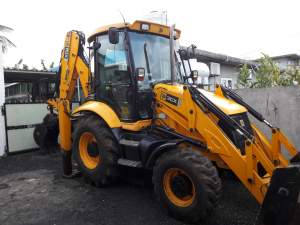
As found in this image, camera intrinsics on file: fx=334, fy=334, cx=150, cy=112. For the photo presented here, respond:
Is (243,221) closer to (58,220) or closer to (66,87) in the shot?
(58,220)

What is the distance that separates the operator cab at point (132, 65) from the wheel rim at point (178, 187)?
1.24 meters

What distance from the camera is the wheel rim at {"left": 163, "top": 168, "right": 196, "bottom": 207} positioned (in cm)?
411

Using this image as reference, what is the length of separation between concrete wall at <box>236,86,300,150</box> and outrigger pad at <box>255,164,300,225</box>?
104 inches

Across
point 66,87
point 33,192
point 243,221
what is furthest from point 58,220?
point 66,87

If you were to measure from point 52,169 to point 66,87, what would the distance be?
190 cm

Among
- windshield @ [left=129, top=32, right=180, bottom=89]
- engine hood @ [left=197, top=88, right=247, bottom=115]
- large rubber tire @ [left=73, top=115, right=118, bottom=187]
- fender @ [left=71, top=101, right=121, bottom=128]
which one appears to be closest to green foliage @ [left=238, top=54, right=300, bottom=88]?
engine hood @ [left=197, top=88, right=247, bottom=115]

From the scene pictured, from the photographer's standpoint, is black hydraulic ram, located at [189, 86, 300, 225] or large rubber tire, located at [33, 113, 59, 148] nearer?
black hydraulic ram, located at [189, 86, 300, 225]

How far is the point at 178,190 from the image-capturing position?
4.16 meters

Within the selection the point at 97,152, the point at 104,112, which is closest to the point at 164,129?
the point at 104,112

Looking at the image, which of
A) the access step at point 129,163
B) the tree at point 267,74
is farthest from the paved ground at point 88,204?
the tree at point 267,74

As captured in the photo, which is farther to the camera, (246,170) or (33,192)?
(33,192)

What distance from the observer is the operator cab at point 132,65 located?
5.06 m

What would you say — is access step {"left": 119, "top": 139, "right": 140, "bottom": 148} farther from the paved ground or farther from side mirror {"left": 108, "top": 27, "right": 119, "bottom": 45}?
side mirror {"left": 108, "top": 27, "right": 119, "bottom": 45}

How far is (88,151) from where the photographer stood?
18.9 ft
